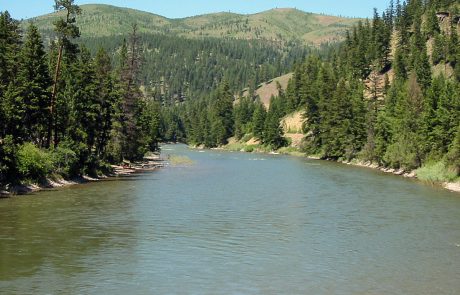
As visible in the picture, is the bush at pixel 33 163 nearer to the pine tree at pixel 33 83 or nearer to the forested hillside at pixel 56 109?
the forested hillside at pixel 56 109

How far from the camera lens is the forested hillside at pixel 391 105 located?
76.8 m

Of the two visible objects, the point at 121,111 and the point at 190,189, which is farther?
the point at 121,111

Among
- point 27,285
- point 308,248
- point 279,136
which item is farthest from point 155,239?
point 279,136

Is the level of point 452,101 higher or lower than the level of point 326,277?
higher

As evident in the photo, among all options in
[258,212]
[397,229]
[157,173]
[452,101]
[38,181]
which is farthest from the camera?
[157,173]

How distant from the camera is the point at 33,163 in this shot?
175ft

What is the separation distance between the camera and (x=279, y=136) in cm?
16350

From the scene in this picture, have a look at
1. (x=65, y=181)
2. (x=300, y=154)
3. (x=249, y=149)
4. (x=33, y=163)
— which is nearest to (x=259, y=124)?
(x=249, y=149)

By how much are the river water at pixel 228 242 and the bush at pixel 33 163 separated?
3307 mm

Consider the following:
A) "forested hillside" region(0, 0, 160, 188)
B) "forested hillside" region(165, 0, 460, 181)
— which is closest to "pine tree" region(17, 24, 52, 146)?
"forested hillside" region(0, 0, 160, 188)

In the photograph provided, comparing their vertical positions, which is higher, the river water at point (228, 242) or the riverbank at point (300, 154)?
the river water at point (228, 242)

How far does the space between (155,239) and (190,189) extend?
2568 cm

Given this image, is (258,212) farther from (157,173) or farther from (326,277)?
(157,173)

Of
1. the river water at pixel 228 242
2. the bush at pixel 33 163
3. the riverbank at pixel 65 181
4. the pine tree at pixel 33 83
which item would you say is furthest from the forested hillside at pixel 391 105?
the pine tree at pixel 33 83
